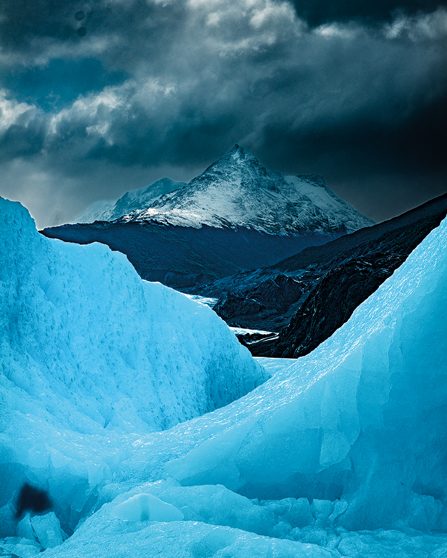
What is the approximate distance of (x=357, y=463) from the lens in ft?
18.9

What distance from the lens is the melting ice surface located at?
5.04m

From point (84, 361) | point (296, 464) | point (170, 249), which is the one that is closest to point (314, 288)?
point (84, 361)

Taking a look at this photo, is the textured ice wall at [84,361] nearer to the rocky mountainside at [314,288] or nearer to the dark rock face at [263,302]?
the rocky mountainside at [314,288]

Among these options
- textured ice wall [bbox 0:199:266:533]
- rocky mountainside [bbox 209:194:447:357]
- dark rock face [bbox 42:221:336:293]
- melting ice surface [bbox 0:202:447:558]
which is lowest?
melting ice surface [bbox 0:202:447:558]

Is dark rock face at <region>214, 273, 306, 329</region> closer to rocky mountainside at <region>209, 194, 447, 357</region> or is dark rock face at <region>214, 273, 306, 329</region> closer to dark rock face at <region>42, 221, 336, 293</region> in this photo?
rocky mountainside at <region>209, 194, 447, 357</region>

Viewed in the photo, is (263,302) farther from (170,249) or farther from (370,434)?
(170,249)

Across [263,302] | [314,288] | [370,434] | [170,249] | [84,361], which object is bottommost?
[370,434]

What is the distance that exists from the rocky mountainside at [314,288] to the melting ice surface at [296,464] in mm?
24531

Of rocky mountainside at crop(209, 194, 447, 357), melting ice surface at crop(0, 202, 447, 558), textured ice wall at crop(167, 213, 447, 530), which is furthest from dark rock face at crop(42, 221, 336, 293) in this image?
textured ice wall at crop(167, 213, 447, 530)

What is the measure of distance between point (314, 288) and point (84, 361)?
1130 inches

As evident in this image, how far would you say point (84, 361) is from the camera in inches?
398

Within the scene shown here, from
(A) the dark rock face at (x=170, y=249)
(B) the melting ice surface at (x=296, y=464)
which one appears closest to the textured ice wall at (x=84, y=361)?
(B) the melting ice surface at (x=296, y=464)

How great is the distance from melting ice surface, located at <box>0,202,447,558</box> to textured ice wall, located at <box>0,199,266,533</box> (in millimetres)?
52

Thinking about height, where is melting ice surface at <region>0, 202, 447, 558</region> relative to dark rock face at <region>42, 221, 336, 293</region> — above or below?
→ below
